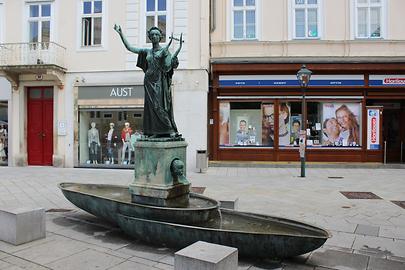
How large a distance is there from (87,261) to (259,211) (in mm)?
3900

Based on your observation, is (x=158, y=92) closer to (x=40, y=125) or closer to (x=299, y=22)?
(x=299, y=22)

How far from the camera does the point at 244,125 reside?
17.1 m

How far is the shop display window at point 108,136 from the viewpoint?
16.2m

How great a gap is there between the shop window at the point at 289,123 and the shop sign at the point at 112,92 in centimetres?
582

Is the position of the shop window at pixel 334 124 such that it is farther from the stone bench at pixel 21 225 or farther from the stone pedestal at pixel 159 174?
the stone bench at pixel 21 225

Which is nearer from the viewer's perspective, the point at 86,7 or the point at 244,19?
the point at 86,7

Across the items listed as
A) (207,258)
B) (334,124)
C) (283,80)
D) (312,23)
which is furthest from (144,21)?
(207,258)

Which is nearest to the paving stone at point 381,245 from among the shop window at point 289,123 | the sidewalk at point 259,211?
the sidewalk at point 259,211

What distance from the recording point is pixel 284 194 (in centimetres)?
991

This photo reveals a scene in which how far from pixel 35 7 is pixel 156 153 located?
44.5ft

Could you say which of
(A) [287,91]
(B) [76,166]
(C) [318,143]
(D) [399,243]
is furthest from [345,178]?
(B) [76,166]

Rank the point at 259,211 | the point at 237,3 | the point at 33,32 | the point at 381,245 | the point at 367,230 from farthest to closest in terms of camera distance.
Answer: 1. the point at 237,3
2. the point at 33,32
3. the point at 259,211
4. the point at 367,230
5. the point at 381,245

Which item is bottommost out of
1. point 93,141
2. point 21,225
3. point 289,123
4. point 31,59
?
point 21,225

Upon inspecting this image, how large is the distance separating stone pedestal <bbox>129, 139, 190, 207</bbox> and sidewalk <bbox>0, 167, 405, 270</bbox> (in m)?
0.71
